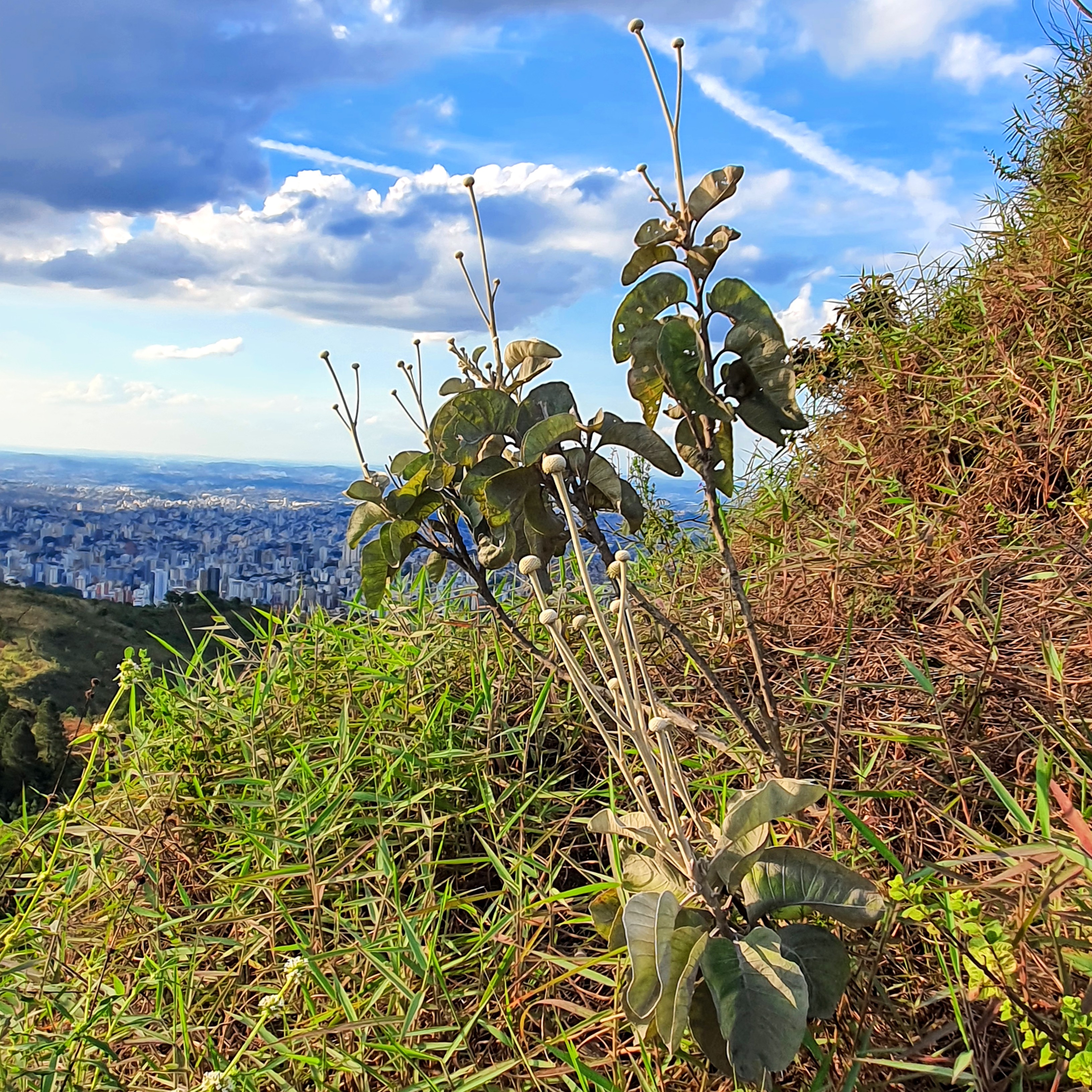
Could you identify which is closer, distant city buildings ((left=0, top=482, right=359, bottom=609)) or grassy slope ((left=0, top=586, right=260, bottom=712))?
distant city buildings ((left=0, top=482, right=359, bottom=609))

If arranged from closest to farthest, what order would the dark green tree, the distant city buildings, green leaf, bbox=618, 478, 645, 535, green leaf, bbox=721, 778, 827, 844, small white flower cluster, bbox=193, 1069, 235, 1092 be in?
green leaf, bbox=721, 778, 827, 844 → small white flower cluster, bbox=193, 1069, 235, 1092 → green leaf, bbox=618, 478, 645, 535 → the distant city buildings → the dark green tree

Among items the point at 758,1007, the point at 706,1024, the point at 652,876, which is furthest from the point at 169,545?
the point at 758,1007

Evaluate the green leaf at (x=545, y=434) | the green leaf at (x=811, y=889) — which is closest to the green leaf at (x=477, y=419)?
the green leaf at (x=545, y=434)

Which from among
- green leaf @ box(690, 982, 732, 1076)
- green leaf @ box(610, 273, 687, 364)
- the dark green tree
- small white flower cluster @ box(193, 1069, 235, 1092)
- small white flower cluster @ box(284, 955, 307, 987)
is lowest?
the dark green tree

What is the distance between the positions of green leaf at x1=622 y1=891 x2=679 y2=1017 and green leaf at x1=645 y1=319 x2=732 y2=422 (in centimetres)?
85

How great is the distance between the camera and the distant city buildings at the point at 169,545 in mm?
4805

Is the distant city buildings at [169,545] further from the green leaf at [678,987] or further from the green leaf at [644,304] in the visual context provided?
the green leaf at [678,987]

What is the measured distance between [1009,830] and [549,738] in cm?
102

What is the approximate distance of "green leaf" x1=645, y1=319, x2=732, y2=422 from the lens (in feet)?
5.24

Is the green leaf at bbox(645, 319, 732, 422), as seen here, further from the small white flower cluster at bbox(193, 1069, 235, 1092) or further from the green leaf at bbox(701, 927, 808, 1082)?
the small white flower cluster at bbox(193, 1069, 235, 1092)

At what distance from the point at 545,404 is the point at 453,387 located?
0.33 meters

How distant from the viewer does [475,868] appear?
1.96 meters

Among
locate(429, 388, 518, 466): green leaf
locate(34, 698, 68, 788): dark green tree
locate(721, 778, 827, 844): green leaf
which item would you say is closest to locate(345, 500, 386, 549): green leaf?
locate(429, 388, 518, 466): green leaf

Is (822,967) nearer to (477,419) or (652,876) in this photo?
(652,876)
